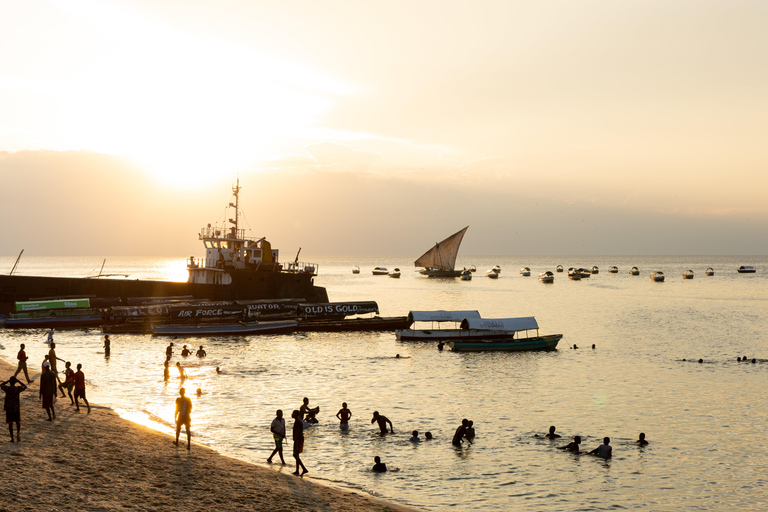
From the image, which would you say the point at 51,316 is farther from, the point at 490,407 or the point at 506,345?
the point at 490,407

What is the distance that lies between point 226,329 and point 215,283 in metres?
15.5

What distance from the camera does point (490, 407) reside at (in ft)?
113

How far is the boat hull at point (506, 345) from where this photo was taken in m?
56.2

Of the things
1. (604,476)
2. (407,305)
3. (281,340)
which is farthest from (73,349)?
(407,305)

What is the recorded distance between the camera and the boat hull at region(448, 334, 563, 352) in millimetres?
56156

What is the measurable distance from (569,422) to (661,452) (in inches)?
216

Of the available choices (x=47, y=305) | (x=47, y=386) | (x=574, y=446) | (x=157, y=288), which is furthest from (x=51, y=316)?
(x=574, y=446)

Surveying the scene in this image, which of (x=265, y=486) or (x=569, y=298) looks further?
(x=569, y=298)

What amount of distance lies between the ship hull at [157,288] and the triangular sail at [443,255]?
340 feet

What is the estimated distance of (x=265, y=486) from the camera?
19484 mm

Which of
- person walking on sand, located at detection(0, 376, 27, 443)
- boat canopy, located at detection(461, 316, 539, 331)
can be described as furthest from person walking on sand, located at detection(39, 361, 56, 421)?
boat canopy, located at detection(461, 316, 539, 331)

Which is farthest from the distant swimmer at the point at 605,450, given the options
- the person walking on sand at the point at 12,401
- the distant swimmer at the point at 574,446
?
the person walking on sand at the point at 12,401

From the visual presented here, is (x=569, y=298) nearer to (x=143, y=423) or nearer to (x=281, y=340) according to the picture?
(x=281, y=340)

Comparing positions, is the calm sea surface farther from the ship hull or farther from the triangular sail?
the triangular sail
